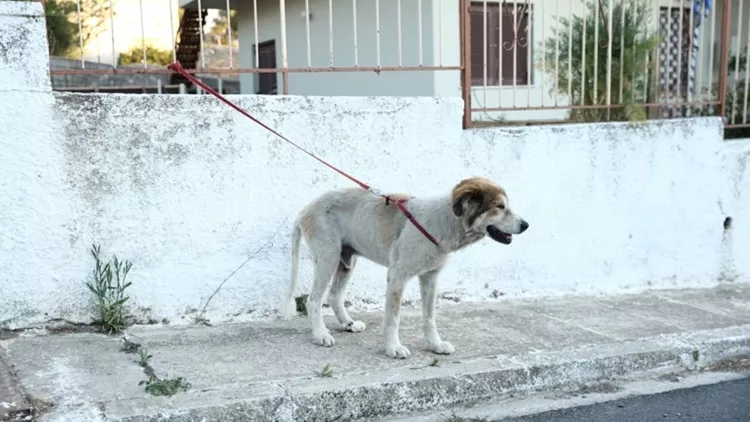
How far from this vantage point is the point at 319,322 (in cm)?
477

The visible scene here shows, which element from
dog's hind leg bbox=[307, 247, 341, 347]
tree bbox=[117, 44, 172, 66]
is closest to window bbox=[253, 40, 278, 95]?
tree bbox=[117, 44, 172, 66]

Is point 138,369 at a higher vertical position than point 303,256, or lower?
lower

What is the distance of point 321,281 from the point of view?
475 centimetres

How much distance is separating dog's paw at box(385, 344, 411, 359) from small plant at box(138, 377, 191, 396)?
1.34m

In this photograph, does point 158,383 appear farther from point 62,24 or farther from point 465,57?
point 62,24

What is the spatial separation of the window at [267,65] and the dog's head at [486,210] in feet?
35.9

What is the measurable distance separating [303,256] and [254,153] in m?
0.93

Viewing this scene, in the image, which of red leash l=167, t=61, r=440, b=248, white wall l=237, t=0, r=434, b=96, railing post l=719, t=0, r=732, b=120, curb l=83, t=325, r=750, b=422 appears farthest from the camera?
white wall l=237, t=0, r=434, b=96

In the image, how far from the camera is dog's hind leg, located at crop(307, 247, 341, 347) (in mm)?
4742

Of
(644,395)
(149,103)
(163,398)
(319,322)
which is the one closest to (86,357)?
(163,398)

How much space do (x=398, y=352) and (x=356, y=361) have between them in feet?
0.94

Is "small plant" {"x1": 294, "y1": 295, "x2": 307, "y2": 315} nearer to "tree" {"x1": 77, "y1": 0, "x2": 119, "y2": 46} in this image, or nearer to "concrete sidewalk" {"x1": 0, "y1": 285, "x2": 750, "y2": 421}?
"concrete sidewalk" {"x1": 0, "y1": 285, "x2": 750, "y2": 421}

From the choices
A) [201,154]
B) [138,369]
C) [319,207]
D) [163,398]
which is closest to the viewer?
[163,398]

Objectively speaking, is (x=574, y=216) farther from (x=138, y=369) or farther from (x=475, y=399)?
(x=138, y=369)
